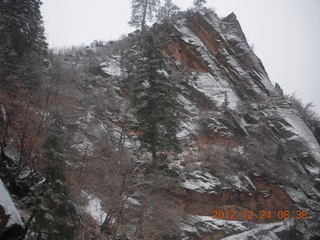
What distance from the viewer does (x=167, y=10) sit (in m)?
31.6

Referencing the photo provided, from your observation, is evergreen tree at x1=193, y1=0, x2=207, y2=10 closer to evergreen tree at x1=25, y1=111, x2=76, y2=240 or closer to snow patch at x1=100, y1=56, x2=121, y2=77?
snow patch at x1=100, y1=56, x2=121, y2=77

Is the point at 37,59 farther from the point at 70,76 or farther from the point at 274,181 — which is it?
the point at 274,181

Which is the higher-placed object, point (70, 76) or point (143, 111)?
point (70, 76)

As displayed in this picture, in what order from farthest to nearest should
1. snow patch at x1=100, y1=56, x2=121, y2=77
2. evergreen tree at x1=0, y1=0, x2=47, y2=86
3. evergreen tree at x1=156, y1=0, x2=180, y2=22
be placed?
evergreen tree at x1=156, y1=0, x2=180, y2=22 < snow patch at x1=100, y1=56, x2=121, y2=77 < evergreen tree at x1=0, y1=0, x2=47, y2=86

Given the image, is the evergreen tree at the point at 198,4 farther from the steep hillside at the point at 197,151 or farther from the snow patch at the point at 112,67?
the snow patch at the point at 112,67

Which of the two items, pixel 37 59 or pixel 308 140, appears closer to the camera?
pixel 37 59

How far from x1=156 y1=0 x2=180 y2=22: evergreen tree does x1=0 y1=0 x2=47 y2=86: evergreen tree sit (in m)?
15.8

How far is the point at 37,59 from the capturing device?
60.7ft

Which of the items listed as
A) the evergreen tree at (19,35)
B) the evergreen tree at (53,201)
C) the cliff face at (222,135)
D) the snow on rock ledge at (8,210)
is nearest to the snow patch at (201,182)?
the cliff face at (222,135)

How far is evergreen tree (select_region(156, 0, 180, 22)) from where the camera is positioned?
31016mm

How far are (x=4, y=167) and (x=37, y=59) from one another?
1164 centimetres

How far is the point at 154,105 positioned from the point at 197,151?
20.0 feet

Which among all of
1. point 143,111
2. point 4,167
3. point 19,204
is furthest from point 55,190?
point 143,111

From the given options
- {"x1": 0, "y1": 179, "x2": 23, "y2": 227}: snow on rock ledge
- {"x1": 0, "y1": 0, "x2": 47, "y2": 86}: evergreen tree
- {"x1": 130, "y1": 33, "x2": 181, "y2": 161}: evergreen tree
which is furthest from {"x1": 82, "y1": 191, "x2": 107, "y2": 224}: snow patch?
{"x1": 0, "y1": 0, "x2": 47, "y2": 86}: evergreen tree
